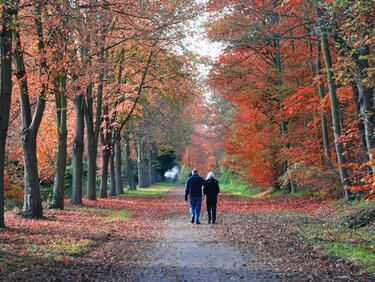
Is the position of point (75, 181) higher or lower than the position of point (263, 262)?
higher

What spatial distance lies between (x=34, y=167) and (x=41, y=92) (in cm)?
259

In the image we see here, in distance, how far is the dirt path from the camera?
21.4 ft

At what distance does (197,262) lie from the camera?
755 centimetres

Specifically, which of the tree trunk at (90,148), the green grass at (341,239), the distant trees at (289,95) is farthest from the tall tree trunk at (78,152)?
the green grass at (341,239)

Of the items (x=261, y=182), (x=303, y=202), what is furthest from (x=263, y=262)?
(x=261, y=182)

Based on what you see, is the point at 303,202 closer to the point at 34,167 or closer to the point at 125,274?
the point at 34,167

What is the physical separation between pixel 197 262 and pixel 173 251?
128cm

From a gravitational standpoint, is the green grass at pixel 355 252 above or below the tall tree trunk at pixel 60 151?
below

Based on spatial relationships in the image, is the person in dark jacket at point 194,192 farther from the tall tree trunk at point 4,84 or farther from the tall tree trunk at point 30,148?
the tall tree trunk at point 4,84

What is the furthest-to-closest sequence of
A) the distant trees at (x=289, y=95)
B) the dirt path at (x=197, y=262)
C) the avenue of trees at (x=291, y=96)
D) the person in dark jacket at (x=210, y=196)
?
the distant trees at (x=289, y=95), the avenue of trees at (x=291, y=96), the person in dark jacket at (x=210, y=196), the dirt path at (x=197, y=262)

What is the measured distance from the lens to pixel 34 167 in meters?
13.3

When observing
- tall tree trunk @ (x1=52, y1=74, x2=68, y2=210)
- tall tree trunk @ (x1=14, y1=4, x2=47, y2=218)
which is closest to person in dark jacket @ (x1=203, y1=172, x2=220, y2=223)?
tall tree trunk @ (x1=14, y1=4, x2=47, y2=218)

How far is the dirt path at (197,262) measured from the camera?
21.4 feet

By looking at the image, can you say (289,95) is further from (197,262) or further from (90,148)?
(197,262)
